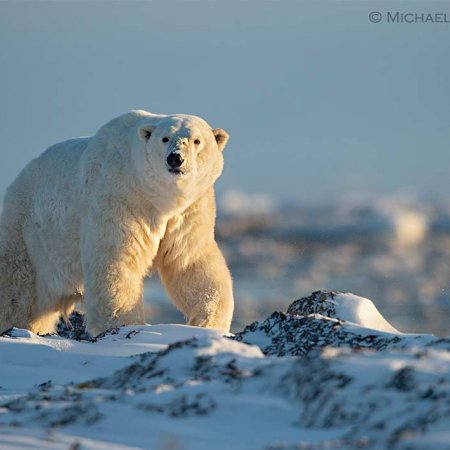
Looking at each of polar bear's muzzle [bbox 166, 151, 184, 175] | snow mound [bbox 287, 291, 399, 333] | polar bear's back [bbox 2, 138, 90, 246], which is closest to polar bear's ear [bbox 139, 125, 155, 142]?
polar bear's muzzle [bbox 166, 151, 184, 175]

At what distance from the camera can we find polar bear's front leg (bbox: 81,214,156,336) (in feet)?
26.7

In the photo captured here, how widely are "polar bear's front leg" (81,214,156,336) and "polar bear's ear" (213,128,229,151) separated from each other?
1.02 m

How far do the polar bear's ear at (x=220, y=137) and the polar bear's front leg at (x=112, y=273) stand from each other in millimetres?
1021

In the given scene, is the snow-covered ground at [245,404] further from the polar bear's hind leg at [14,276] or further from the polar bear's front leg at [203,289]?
the polar bear's hind leg at [14,276]

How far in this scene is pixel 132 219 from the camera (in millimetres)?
8273

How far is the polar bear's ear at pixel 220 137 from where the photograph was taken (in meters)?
8.49

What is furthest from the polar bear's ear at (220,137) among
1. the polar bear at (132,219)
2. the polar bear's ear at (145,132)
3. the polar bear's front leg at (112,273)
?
the polar bear's front leg at (112,273)

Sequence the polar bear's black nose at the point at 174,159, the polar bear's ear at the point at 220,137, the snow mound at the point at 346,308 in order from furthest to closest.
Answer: the polar bear's ear at the point at 220,137 < the polar bear's black nose at the point at 174,159 < the snow mound at the point at 346,308

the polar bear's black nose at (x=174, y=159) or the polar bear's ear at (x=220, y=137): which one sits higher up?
the polar bear's ear at (x=220, y=137)

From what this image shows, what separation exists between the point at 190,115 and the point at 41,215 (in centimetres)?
179

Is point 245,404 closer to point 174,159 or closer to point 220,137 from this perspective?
point 174,159

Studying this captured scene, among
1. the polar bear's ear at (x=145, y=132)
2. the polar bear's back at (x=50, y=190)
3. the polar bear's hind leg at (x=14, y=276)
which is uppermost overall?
the polar bear's ear at (x=145, y=132)

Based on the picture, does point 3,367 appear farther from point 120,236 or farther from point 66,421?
point 120,236

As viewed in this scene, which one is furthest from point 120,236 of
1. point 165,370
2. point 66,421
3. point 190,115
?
point 66,421
